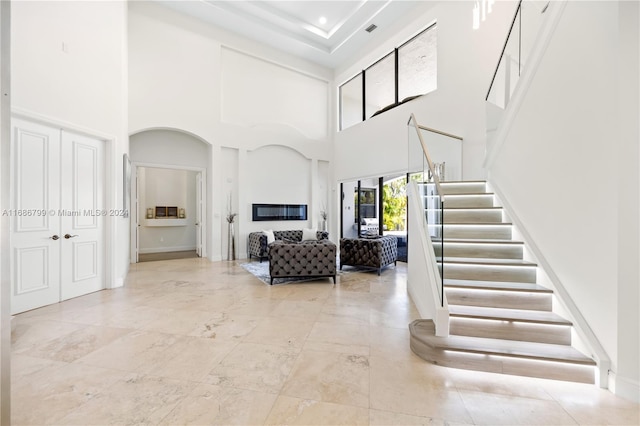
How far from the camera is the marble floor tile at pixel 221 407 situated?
1.76 meters

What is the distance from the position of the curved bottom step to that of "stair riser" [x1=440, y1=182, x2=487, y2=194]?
110 inches

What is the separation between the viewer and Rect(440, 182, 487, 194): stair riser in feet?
15.6

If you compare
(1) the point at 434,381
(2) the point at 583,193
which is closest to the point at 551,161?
(2) the point at 583,193

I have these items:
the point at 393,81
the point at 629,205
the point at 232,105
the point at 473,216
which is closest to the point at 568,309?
the point at 629,205

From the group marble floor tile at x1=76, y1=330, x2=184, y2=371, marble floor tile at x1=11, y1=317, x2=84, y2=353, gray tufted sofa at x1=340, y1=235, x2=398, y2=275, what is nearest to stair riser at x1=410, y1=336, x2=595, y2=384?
marble floor tile at x1=76, y1=330, x2=184, y2=371

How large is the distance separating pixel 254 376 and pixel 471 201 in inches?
154

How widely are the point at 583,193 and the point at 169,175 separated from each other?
1015 cm

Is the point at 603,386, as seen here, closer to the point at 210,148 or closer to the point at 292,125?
the point at 210,148

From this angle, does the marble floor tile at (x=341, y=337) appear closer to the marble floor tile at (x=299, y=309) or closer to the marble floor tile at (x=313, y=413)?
the marble floor tile at (x=299, y=309)

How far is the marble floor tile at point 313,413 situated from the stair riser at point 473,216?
9.79ft

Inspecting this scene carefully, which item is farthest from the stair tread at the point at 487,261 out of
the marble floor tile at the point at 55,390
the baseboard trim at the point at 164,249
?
the baseboard trim at the point at 164,249

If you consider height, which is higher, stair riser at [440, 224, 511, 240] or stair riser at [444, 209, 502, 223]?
stair riser at [444, 209, 502, 223]

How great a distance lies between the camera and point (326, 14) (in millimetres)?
7559

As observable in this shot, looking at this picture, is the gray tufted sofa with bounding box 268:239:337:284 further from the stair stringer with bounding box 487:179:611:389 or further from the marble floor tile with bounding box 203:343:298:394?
the stair stringer with bounding box 487:179:611:389
